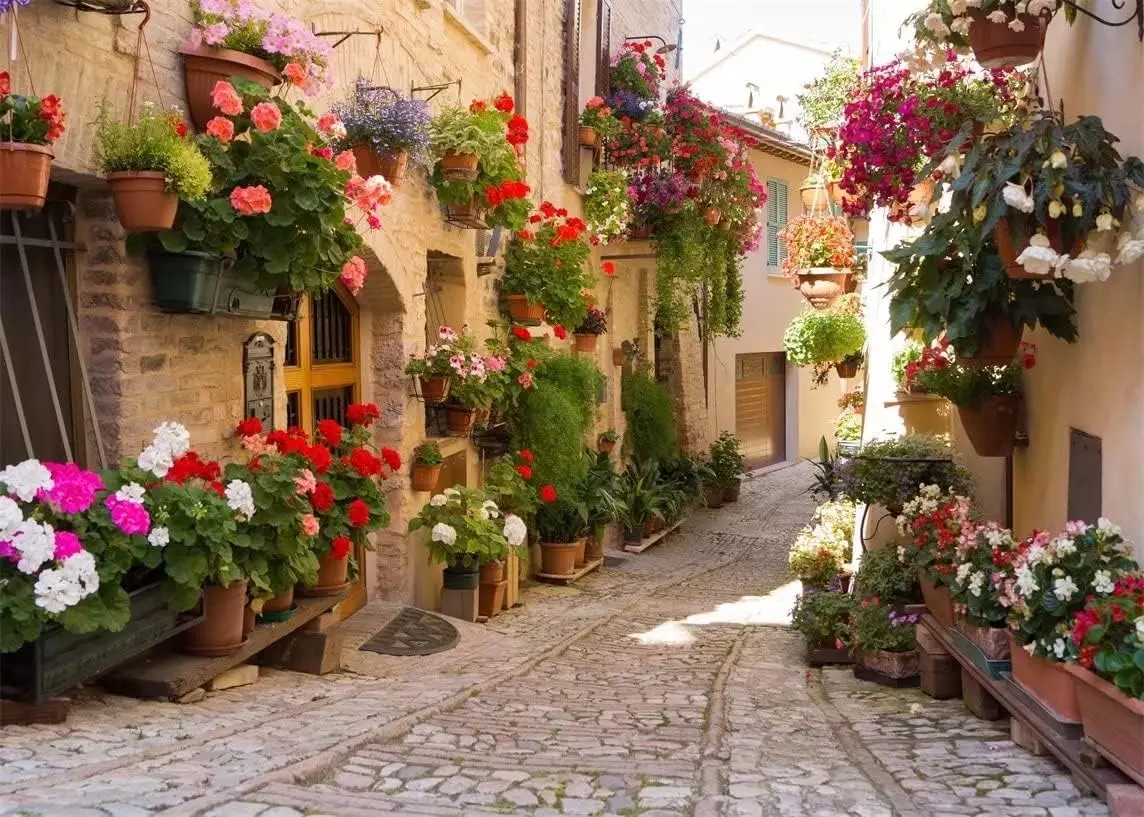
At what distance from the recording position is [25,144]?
384cm

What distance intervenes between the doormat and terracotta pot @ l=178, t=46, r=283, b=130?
325 cm

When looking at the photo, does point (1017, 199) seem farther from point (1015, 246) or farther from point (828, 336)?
point (828, 336)

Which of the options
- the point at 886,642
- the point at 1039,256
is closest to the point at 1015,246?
the point at 1039,256

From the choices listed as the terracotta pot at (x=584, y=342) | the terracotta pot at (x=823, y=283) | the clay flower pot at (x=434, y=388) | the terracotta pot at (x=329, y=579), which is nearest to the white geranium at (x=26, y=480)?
the terracotta pot at (x=329, y=579)

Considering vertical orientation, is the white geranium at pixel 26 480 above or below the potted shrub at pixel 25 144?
below

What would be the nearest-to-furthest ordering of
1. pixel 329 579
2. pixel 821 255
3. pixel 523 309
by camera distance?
pixel 329 579, pixel 523 309, pixel 821 255

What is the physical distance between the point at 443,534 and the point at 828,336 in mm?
4721

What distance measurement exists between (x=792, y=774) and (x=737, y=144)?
9528 mm

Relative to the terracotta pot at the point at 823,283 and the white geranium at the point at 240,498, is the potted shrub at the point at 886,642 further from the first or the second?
the terracotta pot at the point at 823,283

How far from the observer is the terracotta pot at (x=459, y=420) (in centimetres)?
853

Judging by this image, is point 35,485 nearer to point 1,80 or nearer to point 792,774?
point 1,80

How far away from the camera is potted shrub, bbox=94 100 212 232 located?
446 centimetres

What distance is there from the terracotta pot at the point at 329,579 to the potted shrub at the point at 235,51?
225 centimetres

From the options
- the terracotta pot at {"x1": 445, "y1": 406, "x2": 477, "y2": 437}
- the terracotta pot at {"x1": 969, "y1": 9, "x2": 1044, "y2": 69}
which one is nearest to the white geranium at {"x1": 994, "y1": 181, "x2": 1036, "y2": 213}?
the terracotta pot at {"x1": 969, "y1": 9, "x2": 1044, "y2": 69}
